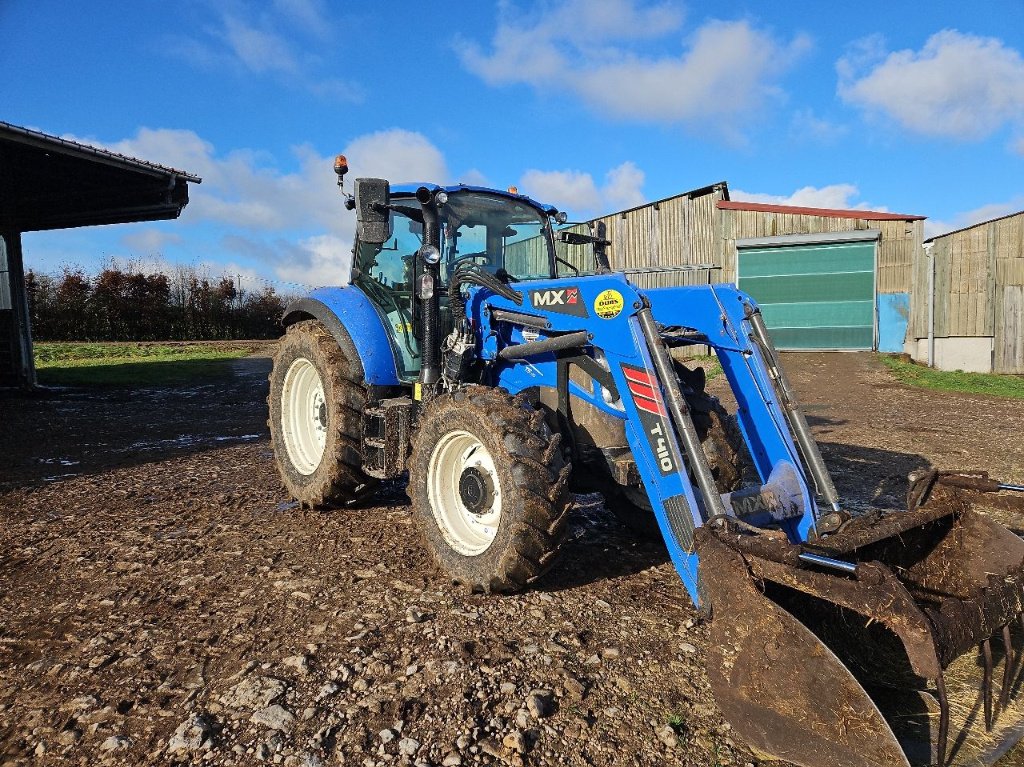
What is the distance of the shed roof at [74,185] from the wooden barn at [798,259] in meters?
11.1

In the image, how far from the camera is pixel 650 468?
129 inches

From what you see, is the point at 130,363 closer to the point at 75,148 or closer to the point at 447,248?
the point at 75,148

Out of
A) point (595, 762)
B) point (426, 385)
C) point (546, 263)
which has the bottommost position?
point (595, 762)

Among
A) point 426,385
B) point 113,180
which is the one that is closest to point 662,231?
point 113,180

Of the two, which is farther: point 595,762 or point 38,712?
point 38,712

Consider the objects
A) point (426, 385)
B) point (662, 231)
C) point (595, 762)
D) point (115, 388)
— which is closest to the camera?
point (595, 762)

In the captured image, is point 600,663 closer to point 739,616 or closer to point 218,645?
point 739,616

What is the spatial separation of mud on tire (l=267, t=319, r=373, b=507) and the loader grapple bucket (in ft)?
9.59

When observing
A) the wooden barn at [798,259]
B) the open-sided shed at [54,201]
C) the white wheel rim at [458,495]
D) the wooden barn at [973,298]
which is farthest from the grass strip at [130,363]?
the wooden barn at [973,298]

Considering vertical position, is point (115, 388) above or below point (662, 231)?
below

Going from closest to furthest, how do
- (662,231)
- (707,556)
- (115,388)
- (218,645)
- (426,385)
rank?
(707,556) → (218,645) → (426,385) → (115,388) → (662,231)

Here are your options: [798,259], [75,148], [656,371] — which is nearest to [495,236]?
[656,371]

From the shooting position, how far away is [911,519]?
2939 mm

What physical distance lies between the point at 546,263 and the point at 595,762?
3741 millimetres
